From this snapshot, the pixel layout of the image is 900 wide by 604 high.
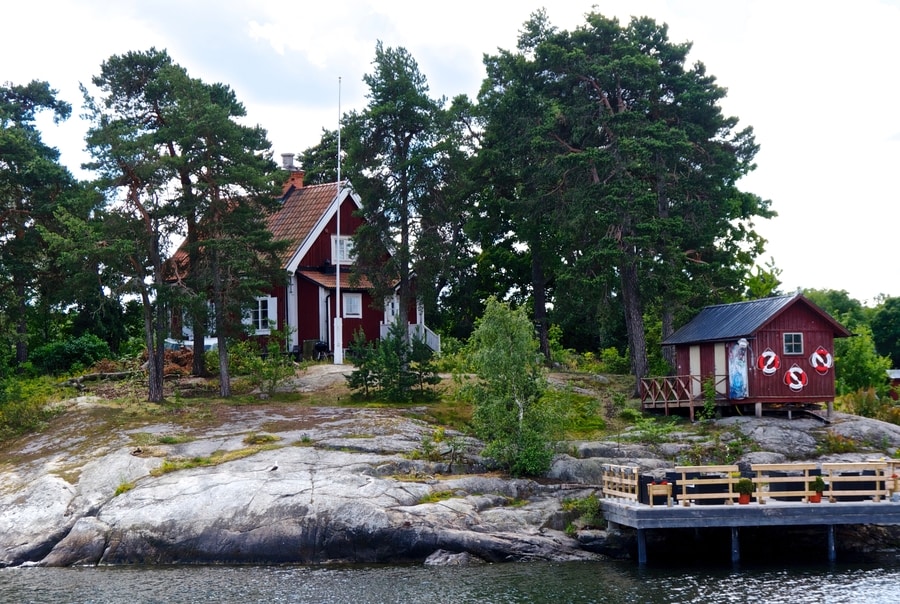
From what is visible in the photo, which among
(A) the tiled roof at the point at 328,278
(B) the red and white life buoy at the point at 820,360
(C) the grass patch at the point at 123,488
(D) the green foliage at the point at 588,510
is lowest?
(D) the green foliage at the point at 588,510

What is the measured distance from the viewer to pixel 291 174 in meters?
62.1

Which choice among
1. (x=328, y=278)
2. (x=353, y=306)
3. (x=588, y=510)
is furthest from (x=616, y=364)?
(x=588, y=510)

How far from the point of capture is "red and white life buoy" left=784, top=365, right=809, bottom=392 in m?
42.1

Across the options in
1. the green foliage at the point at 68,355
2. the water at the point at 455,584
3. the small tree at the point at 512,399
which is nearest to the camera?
the water at the point at 455,584

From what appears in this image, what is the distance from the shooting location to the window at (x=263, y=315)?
5625cm

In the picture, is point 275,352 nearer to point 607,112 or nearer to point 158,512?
point 158,512

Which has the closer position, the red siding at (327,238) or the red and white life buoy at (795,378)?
the red and white life buoy at (795,378)

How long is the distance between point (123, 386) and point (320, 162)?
92.9 feet

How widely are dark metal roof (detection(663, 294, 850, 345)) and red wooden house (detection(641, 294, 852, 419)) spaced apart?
0.13 ft

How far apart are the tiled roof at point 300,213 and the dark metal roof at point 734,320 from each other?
20455 mm

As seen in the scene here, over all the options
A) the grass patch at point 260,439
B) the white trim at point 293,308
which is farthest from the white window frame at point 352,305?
the grass patch at point 260,439

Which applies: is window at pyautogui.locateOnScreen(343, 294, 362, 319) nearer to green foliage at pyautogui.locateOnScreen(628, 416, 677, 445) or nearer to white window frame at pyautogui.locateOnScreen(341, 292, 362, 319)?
white window frame at pyautogui.locateOnScreen(341, 292, 362, 319)

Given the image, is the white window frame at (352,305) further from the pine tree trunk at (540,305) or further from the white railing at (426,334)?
the pine tree trunk at (540,305)

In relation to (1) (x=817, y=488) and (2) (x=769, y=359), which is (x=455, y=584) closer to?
(1) (x=817, y=488)
